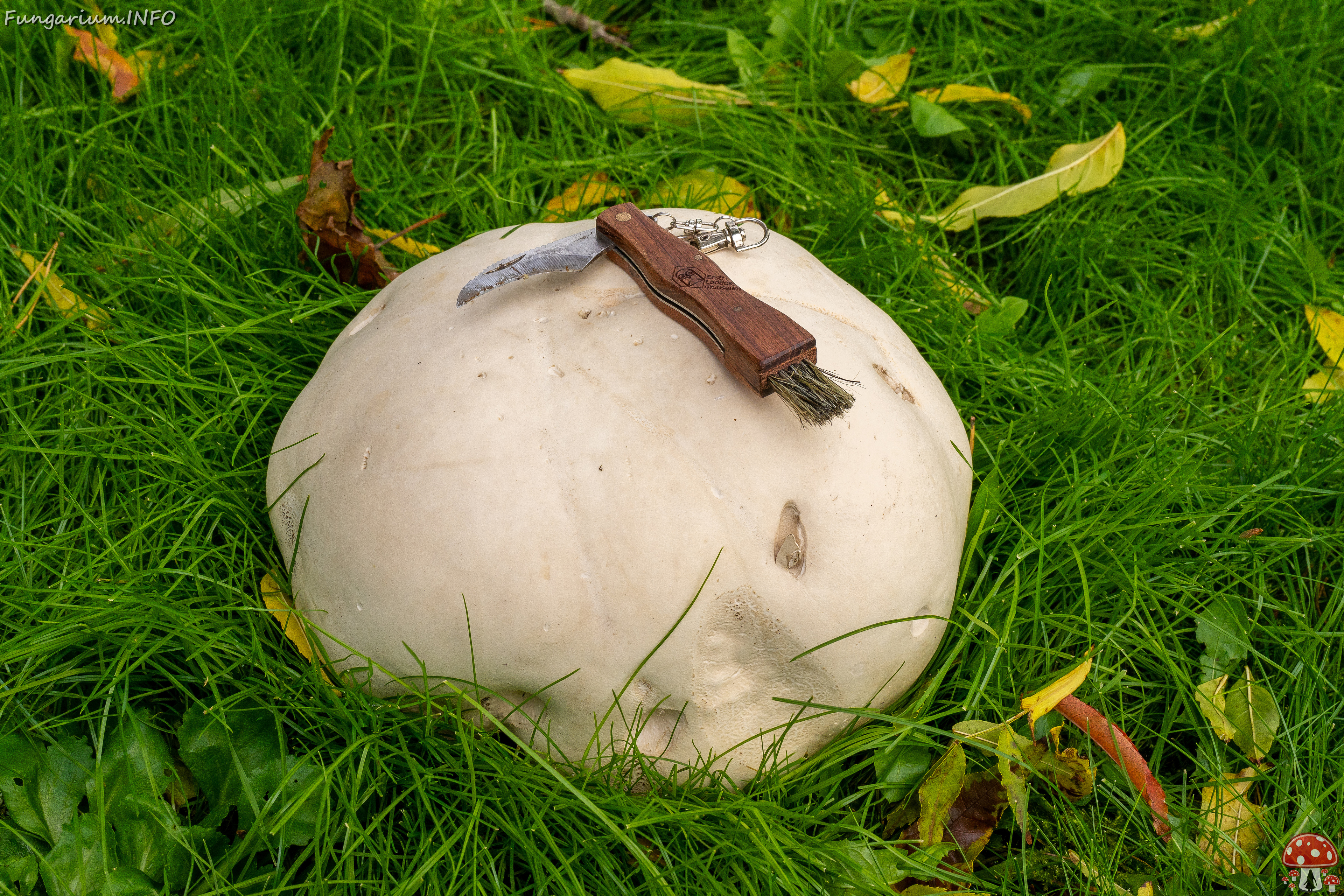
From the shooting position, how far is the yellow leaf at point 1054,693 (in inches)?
75.6

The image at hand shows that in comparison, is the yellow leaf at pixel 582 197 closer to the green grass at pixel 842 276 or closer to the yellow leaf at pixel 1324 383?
the green grass at pixel 842 276

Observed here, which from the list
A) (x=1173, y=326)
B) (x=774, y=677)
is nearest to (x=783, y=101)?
(x=1173, y=326)

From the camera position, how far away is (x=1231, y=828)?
1905mm

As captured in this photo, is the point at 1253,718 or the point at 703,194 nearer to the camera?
the point at 1253,718

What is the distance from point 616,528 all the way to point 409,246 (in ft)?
4.70

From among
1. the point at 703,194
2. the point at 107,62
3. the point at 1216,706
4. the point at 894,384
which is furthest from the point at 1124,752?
the point at 107,62

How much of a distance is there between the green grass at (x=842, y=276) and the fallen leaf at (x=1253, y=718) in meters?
0.04

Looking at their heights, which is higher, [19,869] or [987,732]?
[19,869]

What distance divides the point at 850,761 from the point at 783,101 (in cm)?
211

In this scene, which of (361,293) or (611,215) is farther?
(361,293)

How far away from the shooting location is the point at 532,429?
5.42 feet

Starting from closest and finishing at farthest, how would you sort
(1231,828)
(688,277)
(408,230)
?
(688,277) → (1231,828) → (408,230)

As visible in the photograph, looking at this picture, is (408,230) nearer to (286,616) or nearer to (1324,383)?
(286,616)

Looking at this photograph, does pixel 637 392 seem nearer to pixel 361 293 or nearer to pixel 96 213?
pixel 361 293
